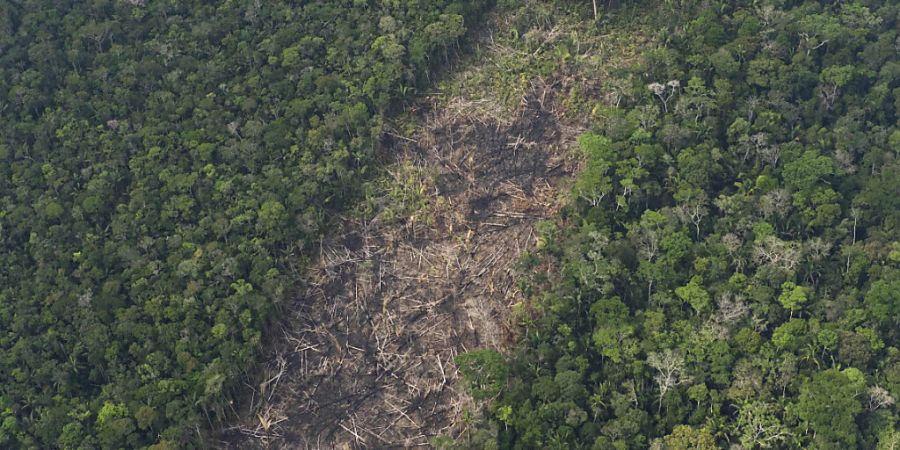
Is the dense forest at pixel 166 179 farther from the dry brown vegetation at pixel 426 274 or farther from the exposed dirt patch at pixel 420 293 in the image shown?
the exposed dirt patch at pixel 420 293

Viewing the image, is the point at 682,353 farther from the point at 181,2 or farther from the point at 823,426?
the point at 181,2

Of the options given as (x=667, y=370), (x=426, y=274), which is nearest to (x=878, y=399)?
(x=667, y=370)

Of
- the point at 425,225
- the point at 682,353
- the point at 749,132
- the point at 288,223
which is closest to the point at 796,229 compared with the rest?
the point at 749,132

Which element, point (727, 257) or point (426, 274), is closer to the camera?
point (727, 257)

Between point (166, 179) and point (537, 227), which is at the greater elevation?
point (166, 179)

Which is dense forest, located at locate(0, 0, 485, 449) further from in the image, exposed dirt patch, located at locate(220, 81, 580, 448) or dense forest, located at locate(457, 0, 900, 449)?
dense forest, located at locate(457, 0, 900, 449)

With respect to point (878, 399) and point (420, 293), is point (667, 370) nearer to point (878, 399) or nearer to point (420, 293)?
point (878, 399)
